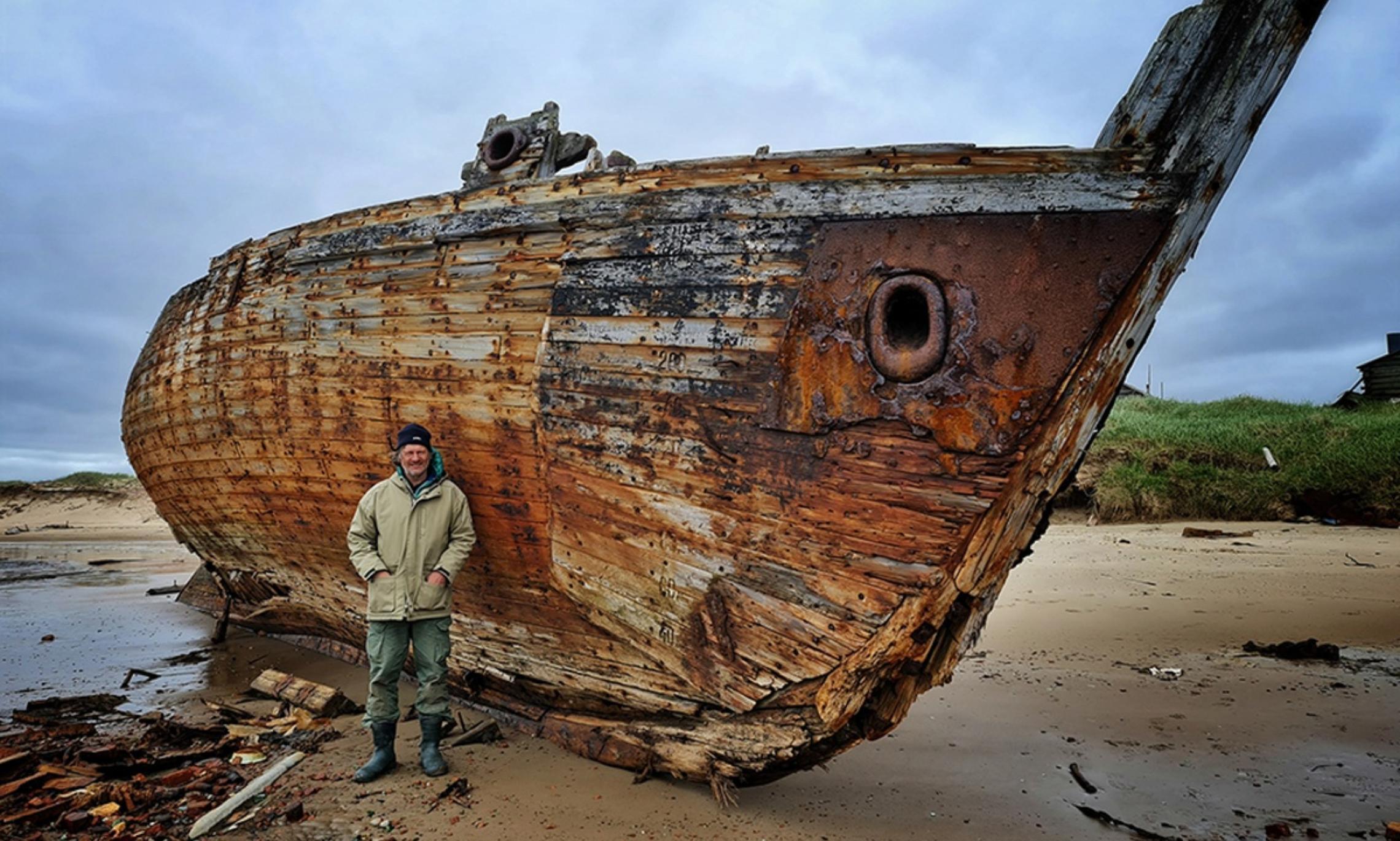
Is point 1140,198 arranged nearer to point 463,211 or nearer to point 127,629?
point 463,211

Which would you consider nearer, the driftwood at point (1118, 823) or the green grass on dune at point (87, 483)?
the driftwood at point (1118, 823)

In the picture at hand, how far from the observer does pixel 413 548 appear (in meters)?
3.72

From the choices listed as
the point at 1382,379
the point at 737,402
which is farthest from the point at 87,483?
the point at 1382,379

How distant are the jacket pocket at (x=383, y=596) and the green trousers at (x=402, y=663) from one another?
72mm

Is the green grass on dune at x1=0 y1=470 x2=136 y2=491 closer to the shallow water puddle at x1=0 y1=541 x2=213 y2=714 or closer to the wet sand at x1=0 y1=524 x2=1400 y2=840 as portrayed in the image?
the shallow water puddle at x1=0 y1=541 x2=213 y2=714

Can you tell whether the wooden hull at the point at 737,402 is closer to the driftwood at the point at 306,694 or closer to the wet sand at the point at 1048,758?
the wet sand at the point at 1048,758

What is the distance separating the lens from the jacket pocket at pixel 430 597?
146 inches

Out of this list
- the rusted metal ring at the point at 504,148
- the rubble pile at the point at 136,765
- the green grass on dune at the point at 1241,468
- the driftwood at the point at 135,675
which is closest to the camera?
the rubble pile at the point at 136,765

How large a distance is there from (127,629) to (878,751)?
7956 millimetres

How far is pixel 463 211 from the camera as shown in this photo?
12.8 feet

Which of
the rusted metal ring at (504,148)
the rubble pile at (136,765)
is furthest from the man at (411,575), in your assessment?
the rusted metal ring at (504,148)

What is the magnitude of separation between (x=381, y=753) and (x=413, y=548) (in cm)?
99

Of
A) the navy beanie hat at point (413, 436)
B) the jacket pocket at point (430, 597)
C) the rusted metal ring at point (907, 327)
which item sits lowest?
the jacket pocket at point (430, 597)

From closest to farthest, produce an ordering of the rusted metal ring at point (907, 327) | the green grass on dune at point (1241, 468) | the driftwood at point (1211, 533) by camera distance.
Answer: the rusted metal ring at point (907, 327) < the driftwood at point (1211, 533) < the green grass on dune at point (1241, 468)
